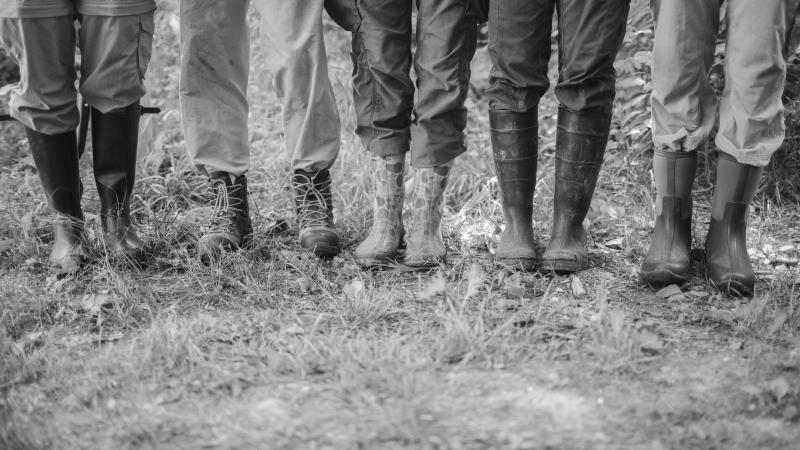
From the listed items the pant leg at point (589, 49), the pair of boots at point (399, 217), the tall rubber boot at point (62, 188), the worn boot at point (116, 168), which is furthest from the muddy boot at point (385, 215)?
the tall rubber boot at point (62, 188)

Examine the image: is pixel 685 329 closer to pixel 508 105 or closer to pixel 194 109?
pixel 508 105

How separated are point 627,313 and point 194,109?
172cm

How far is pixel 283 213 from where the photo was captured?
10.8ft

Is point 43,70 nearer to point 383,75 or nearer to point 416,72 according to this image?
point 383,75

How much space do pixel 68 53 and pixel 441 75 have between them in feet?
4.27

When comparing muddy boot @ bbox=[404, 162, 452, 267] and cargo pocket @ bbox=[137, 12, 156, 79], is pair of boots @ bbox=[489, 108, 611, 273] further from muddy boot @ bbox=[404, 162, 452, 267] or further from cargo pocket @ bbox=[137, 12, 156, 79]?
cargo pocket @ bbox=[137, 12, 156, 79]

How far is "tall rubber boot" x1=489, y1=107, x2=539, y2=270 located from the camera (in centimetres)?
256

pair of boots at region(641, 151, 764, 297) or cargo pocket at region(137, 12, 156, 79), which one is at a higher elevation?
cargo pocket at region(137, 12, 156, 79)

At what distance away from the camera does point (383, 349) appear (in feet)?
6.12

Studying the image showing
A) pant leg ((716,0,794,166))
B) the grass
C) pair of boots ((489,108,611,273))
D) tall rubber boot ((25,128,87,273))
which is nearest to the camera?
the grass

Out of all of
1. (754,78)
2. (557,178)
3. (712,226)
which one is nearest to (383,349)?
(557,178)

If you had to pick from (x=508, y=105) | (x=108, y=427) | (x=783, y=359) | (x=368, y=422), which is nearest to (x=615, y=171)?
(x=508, y=105)

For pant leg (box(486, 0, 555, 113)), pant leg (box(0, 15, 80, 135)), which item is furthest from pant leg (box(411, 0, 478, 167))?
pant leg (box(0, 15, 80, 135))

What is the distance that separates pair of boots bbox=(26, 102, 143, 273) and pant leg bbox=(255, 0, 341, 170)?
0.56 metres
